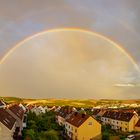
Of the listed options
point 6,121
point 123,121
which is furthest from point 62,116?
point 6,121

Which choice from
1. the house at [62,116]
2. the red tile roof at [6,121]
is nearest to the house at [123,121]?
the house at [62,116]

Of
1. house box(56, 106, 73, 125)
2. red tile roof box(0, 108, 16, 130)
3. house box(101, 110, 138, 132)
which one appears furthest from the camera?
house box(56, 106, 73, 125)

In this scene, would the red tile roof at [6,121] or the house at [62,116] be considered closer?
the red tile roof at [6,121]

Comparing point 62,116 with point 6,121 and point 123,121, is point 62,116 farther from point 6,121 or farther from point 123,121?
point 6,121

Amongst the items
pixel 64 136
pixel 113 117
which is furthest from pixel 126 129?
pixel 64 136

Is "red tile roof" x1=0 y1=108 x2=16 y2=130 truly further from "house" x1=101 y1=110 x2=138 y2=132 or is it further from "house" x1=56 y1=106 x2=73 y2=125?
"house" x1=101 y1=110 x2=138 y2=132

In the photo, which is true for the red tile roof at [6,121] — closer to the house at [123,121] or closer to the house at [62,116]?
the house at [62,116]

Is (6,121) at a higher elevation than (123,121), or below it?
higher

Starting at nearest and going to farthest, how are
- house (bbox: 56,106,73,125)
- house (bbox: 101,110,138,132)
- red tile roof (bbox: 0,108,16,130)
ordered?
red tile roof (bbox: 0,108,16,130) < house (bbox: 101,110,138,132) < house (bbox: 56,106,73,125)

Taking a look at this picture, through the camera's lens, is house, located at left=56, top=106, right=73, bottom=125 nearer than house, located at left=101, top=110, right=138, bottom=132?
No

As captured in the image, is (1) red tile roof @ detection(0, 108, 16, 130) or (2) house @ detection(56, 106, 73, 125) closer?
(1) red tile roof @ detection(0, 108, 16, 130)

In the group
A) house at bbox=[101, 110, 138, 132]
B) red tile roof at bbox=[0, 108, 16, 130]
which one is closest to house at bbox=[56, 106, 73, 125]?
house at bbox=[101, 110, 138, 132]
